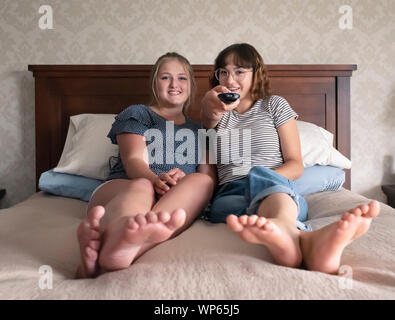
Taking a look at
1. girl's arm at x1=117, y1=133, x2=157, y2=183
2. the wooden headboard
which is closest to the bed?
girl's arm at x1=117, y1=133, x2=157, y2=183

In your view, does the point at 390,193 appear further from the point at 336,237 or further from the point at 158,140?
the point at 336,237

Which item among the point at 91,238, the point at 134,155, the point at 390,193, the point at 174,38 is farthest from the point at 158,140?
the point at 390,193

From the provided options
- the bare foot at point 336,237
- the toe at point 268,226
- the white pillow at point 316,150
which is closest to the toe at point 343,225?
the bare foot at point 336,237

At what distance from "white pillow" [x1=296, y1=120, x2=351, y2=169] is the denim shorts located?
534mm

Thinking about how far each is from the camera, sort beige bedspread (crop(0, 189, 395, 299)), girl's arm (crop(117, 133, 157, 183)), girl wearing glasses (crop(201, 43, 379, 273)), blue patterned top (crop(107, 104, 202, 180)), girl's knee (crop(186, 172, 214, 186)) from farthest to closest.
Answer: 1. blue patterned top (crop(107, 104, 202, 180))
2. girl's arm (crop(117, 133, 157, 183))
3. girl's knee (crop(186, 172, 214, 186))
4. girl wearing glasses (crop(201, 43, 379, 273))
5. beige bedspread (crop(0, 189, 395, 299))

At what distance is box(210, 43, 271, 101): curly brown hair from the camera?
137 cm

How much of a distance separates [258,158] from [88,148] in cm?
79

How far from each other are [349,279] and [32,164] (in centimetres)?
188

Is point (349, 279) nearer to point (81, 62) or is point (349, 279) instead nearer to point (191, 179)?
point (191, 179)

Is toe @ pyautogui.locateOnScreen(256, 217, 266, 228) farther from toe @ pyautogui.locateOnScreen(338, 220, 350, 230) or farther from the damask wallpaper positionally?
the damask wallpaper

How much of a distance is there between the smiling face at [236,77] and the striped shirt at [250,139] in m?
0.08

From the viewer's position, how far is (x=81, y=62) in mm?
2068

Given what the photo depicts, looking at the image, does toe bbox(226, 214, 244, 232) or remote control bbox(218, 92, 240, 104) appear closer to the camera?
toe bbox(226, 214, 244, 232)
